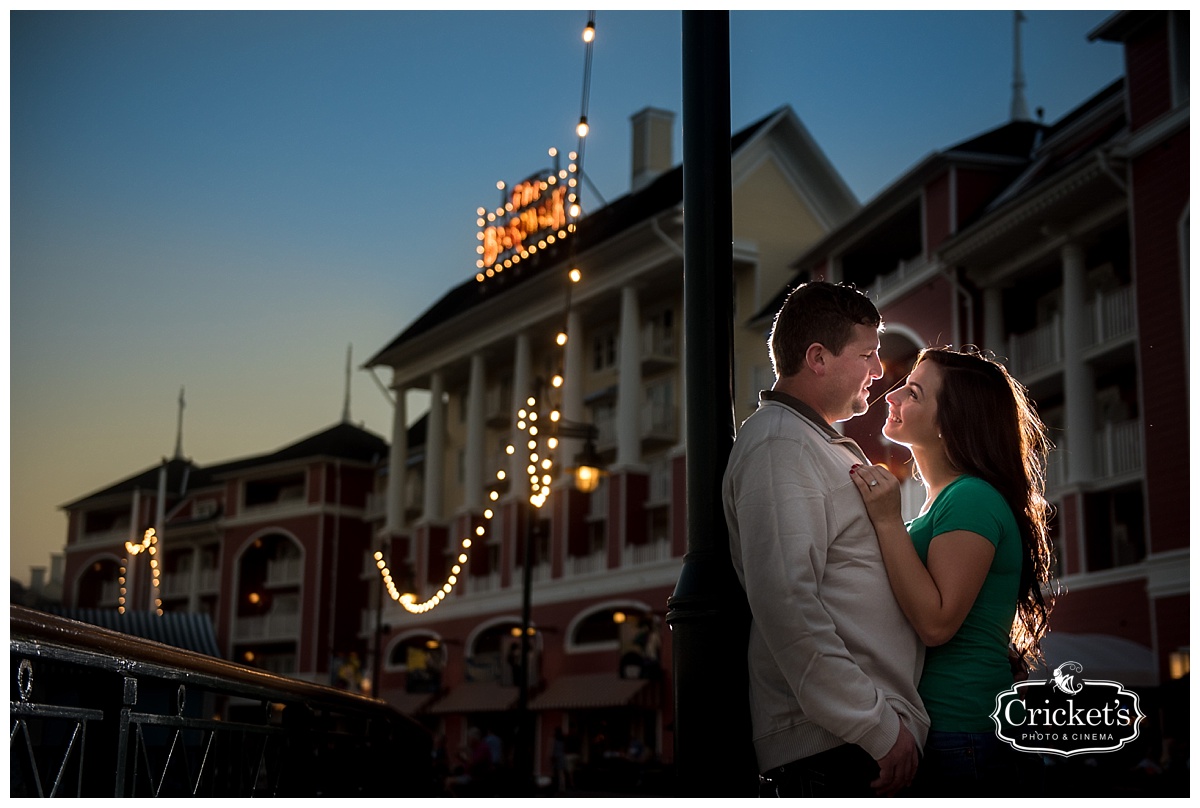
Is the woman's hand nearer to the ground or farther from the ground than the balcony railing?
nearer to the ground

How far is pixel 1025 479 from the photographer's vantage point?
3484mm

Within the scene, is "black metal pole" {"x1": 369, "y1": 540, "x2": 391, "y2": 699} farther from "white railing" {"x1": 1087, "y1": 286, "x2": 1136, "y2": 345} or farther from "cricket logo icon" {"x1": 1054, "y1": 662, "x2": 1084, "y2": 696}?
"cricket logo icon" {"x1": 1054, "y1": 662, "x2": 1084, "y2": 696}

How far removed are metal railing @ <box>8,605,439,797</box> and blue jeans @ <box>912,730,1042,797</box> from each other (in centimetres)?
173

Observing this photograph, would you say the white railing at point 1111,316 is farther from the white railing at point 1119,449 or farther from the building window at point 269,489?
the building window at point 269,489

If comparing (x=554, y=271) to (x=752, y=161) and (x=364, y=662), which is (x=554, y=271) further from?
(x=364, y=662)

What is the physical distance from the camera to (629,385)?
120 ft

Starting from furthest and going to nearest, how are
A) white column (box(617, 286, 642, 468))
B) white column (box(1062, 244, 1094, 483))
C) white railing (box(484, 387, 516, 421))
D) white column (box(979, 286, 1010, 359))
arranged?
1. white railing (box(484, 387, 516, 421))
2. white column (box(617, 286, 642, 468))
3. white column (box(979, 286, 1010, 359))
4. white column (box(1062, 244, 1094, 483))

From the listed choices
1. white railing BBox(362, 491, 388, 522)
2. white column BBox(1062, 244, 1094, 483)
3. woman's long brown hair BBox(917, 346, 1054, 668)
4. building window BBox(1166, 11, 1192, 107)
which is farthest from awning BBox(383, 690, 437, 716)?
woman's long brown hair BBox(917, 346, 1054, 668)

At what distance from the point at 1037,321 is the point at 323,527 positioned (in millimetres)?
33877

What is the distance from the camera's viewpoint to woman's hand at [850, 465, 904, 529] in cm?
317

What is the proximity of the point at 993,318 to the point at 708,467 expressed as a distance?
22177 millimetres

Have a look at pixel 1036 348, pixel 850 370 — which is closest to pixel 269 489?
pixel 1036 348

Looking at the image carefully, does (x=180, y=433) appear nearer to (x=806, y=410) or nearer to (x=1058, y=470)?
(x=1058, y=470)

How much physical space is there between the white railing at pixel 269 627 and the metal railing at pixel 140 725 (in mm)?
50093
